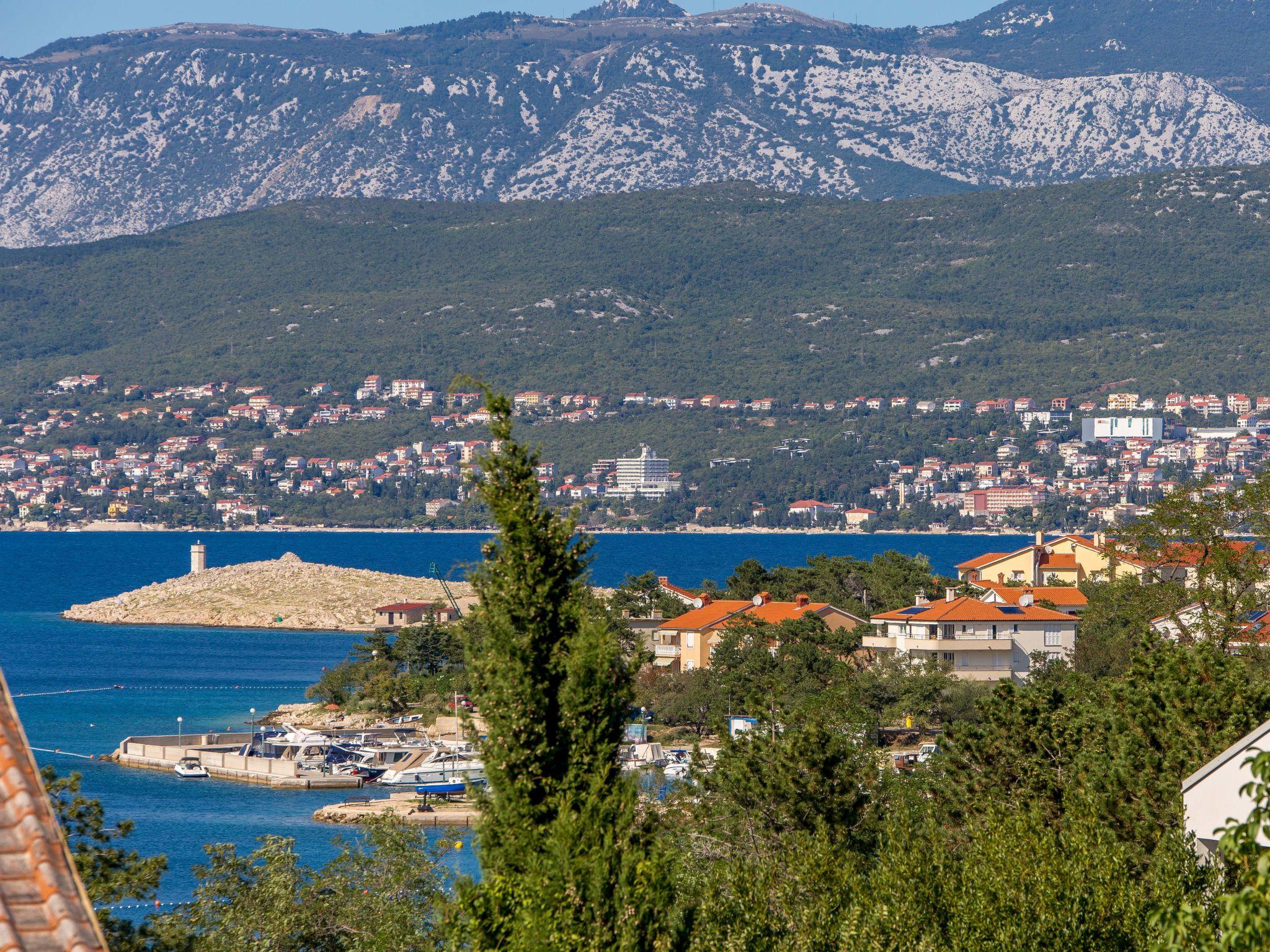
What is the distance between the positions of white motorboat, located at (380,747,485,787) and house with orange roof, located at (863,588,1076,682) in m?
13.8

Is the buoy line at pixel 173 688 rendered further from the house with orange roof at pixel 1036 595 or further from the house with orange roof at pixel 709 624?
the house with orange roof at pixel 1036 595

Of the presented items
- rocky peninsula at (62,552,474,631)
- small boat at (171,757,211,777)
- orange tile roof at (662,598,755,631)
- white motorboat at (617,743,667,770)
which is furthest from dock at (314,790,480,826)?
rocky peninsula at (62,552,474,631)

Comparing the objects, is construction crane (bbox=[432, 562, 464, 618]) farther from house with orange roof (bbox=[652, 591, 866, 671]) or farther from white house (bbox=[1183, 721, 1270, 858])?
white house (bbox=[1183, 721, 1270, 858])

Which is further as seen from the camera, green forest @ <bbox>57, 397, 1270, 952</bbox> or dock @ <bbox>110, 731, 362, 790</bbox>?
dock @ <bbox>110, 731, 362, 790</bbox>

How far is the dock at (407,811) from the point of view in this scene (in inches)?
1459

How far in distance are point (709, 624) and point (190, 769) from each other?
17.1m

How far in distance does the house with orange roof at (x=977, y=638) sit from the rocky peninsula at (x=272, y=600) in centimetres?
4991

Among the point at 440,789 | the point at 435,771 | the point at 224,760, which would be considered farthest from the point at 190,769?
the point at 440,789

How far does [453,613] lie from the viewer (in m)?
78.4

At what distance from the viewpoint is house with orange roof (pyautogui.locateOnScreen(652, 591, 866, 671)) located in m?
53.5

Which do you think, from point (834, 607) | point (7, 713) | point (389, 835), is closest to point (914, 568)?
point (834, 607)

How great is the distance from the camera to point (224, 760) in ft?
151

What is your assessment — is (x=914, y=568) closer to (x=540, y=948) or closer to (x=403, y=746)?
(x=403, y=746)

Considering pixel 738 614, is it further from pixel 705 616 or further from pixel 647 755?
pixel 647 755
